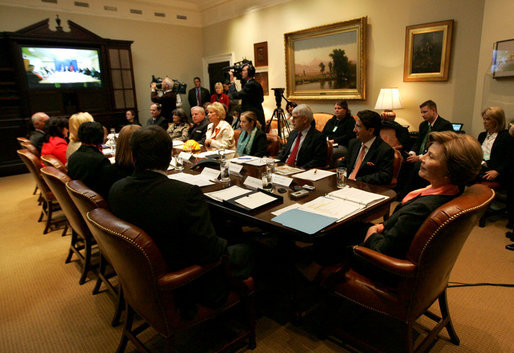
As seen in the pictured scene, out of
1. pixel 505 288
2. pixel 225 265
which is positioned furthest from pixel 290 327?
pixel 505 288

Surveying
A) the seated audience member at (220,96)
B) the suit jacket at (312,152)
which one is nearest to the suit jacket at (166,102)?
the seated audience member at (220,96)

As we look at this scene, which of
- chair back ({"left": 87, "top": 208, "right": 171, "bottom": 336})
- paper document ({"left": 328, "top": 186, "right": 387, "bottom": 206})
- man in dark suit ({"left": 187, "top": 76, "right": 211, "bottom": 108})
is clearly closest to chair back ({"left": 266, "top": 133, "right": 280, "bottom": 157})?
paper document ({"left": 328, "top": 186, "right": 387, "bottom": 206})

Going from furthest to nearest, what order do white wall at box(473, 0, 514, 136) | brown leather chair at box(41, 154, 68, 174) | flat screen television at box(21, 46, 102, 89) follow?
flat screen television at box(21, 46, 102, 89) → white wall at box(473, 0, 514, 136) → brown leather chair at box(41, 154, 68, 174)

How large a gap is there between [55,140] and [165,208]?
10.1 ft

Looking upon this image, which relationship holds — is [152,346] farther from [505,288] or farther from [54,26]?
[54,26]

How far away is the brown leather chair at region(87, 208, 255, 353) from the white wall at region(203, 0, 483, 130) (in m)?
4.50

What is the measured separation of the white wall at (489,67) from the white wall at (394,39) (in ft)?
0.62

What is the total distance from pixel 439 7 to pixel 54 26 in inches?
290

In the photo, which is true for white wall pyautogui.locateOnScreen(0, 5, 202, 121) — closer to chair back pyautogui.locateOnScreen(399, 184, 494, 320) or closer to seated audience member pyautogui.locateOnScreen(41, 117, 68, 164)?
seated audience member pyautogui.locateOnScreen(41, 117, 68, 164)

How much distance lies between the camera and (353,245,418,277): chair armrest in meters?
1.38

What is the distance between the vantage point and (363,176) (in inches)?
102

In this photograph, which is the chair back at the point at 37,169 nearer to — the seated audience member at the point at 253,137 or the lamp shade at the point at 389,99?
the seated audience member at the point at 253,137

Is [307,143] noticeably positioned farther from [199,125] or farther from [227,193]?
[199,125]

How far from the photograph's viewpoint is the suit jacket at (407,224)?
145cm
